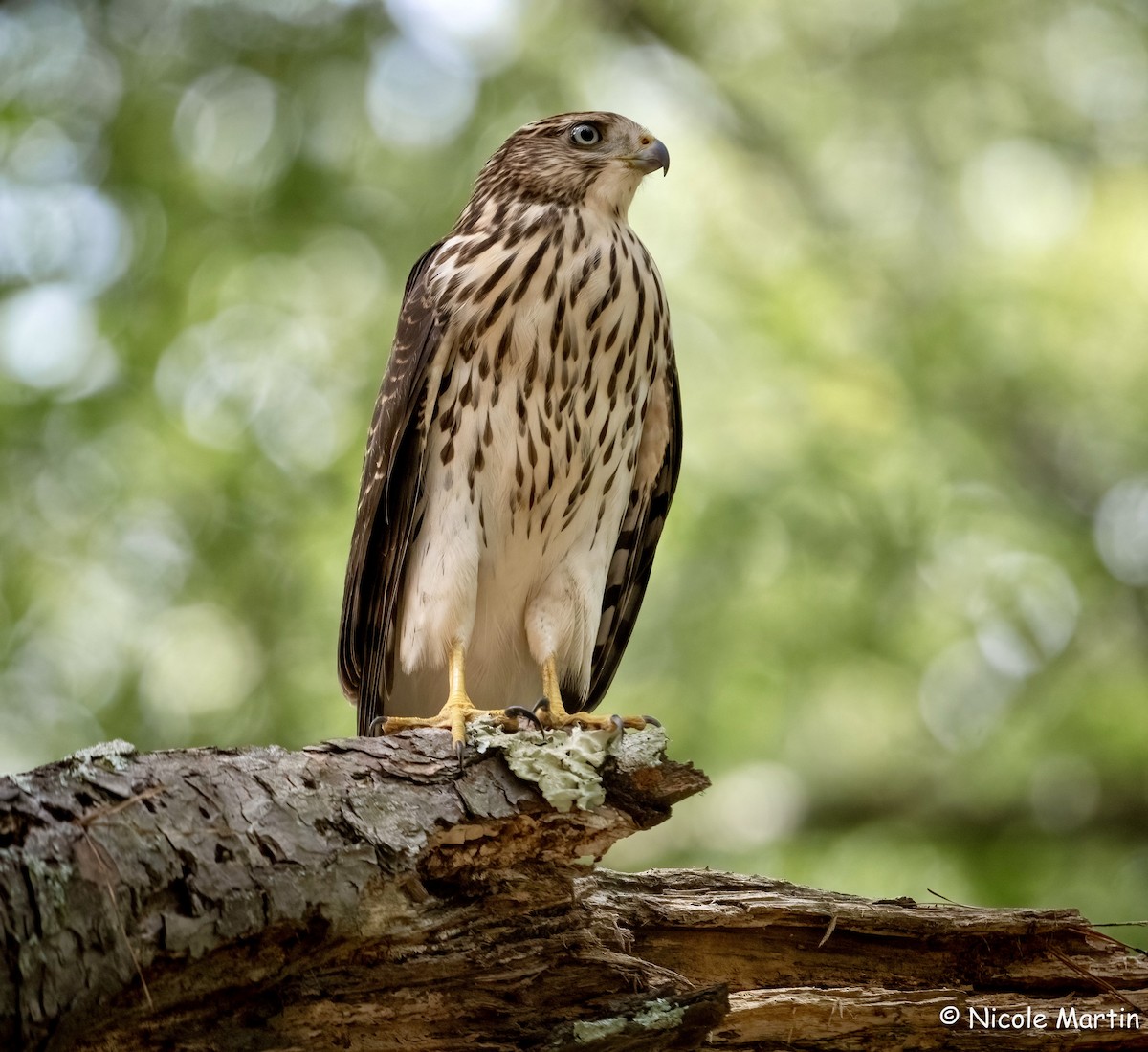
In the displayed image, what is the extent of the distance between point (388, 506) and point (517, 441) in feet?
1.85

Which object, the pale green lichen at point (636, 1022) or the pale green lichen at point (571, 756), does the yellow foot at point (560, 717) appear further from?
the pale green lichen at point (636, 1022)

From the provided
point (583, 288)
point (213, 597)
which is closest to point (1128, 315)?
point (583, 288)

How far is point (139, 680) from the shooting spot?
291 inches

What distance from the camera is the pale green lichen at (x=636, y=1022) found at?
323 centimetres

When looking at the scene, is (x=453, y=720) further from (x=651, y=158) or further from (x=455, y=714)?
(x=651, y=158)

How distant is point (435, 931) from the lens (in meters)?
3.31

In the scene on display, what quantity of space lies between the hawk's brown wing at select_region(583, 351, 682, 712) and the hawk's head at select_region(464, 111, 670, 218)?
89 cm

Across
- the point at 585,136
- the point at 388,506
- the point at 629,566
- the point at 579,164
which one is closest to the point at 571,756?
the point at 388,506

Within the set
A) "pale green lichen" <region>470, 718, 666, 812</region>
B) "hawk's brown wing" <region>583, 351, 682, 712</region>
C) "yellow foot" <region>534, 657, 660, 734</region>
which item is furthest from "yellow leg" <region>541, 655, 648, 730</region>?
"hawk's brown wing" <region>583, 351, 682, 712</region>

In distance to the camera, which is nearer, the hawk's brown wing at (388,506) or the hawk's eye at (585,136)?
the hawk's brown wing at (388,506)

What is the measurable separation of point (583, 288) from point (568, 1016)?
260cm

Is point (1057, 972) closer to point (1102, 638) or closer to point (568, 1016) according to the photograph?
point (568, 1016)

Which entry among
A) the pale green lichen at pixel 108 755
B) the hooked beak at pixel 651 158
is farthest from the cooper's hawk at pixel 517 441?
the pale green lichen at pixel 108 755

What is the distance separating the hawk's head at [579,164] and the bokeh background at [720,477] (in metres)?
2.35
